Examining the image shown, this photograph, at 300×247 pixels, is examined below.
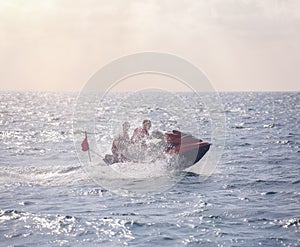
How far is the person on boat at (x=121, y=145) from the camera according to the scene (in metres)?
20.3

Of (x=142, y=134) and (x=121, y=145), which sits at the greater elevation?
(x=142, y=134)

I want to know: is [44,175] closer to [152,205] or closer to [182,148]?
[182,148]

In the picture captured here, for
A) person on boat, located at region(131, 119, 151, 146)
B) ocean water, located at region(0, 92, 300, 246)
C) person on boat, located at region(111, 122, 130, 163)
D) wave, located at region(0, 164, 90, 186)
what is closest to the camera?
ocean water, located at region(0, 92, 300, 246)

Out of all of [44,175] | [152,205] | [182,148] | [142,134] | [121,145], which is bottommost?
[152,205]

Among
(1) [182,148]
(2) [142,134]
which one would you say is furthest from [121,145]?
(1) [182,148]

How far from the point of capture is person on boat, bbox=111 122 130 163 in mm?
20344

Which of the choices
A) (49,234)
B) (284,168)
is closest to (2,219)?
(49,234)

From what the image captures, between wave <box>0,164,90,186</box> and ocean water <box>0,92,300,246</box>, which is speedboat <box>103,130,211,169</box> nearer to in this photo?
ocean water <box>0,92,300,246</box>

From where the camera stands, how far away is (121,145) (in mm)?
20641

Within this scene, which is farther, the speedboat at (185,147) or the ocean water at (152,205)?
the speedboat at (185,147)

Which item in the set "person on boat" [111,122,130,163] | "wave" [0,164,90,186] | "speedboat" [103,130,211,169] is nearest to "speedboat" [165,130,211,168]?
"speedboat" [103,130,211,169]

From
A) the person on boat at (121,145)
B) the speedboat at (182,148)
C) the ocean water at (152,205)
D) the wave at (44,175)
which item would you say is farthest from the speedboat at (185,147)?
the wave at (44,175)

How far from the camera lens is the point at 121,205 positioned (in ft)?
50.0

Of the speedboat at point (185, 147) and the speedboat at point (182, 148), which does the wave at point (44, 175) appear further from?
the speedboat at point (185, 147)
